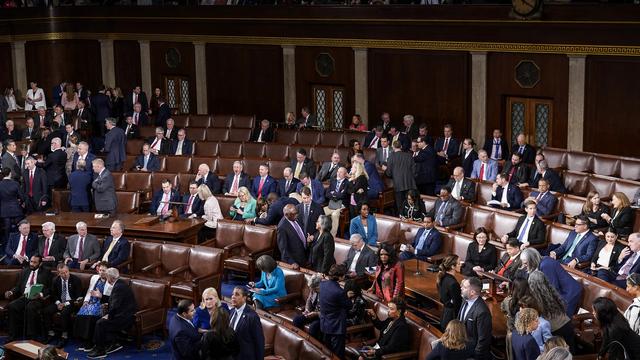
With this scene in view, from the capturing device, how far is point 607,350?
29.1ft

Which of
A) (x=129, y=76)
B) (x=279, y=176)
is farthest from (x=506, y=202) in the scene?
(x=129, y=76)

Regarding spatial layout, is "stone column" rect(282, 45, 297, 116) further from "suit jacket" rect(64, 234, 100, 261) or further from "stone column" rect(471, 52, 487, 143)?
"suit jacket" rect(64, 234, 100, 261)

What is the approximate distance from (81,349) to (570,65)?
10902 millimetres

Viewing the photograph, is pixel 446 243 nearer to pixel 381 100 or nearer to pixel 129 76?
pixel 381 100

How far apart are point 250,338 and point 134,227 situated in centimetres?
547

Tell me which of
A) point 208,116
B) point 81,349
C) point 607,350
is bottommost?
point 81,349

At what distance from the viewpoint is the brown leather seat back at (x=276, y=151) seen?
18.9 metres

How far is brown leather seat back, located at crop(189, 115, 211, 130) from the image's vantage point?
886 inches

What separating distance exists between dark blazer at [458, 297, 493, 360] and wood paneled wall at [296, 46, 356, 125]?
1319 centimetres

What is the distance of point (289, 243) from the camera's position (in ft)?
43.1

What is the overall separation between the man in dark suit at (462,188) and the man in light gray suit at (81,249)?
5.70 m

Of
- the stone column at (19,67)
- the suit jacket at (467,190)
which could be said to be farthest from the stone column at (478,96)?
the stone column at (19,67)

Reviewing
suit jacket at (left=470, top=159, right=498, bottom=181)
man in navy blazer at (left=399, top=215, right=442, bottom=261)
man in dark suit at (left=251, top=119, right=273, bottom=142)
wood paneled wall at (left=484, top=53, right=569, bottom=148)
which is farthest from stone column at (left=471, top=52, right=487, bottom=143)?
man in navy blazer at (left=399, top=215, right=442, bottom=261)

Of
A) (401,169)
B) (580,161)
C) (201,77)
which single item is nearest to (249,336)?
(401,169)
